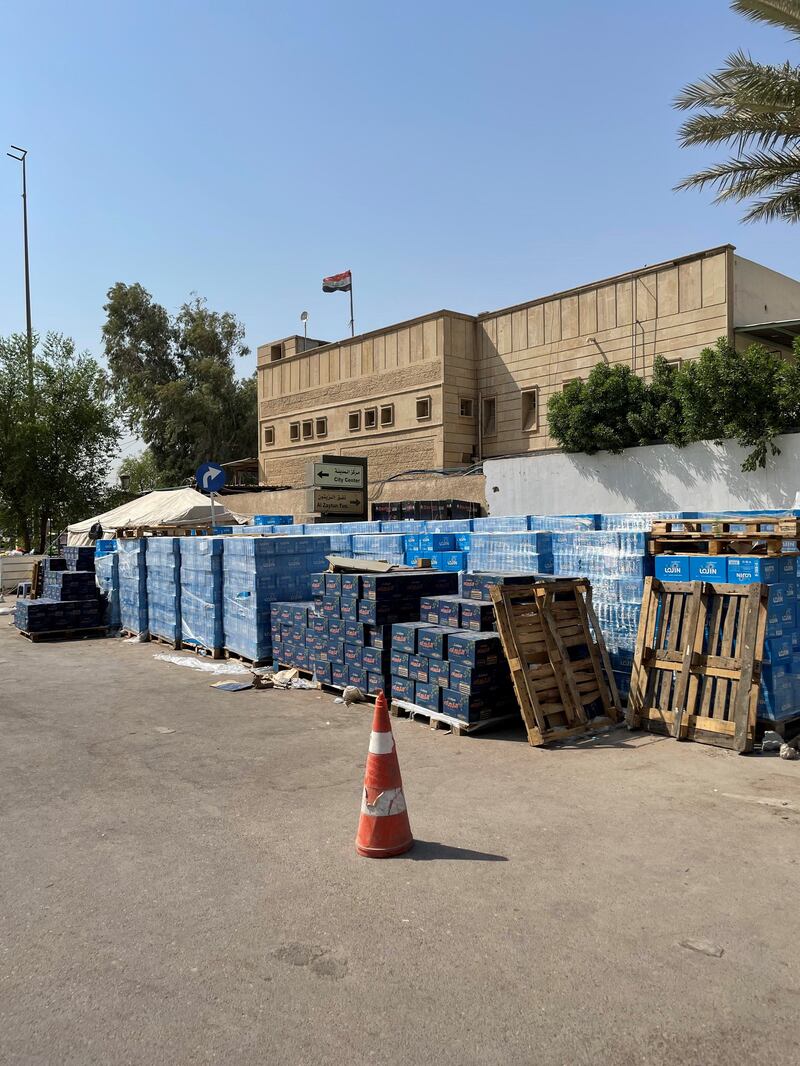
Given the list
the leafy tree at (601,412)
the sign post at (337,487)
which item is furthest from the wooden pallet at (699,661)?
the leafy tree at (601,412)

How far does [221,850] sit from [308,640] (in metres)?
5.60

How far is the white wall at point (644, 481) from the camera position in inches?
825

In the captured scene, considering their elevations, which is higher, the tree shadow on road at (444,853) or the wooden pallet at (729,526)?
the wooden pallet at (729,526)

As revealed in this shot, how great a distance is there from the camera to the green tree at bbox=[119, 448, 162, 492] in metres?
49.4

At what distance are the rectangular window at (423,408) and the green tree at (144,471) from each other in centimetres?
2035

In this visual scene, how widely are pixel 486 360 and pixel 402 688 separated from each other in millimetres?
28914

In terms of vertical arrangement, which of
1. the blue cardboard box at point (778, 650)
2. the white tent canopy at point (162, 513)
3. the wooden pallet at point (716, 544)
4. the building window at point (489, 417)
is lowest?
the blue cardboard box at point (778, 650)

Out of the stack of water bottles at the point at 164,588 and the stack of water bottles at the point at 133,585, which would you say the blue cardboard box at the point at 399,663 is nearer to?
the stack of water bottles at the point at 164,588

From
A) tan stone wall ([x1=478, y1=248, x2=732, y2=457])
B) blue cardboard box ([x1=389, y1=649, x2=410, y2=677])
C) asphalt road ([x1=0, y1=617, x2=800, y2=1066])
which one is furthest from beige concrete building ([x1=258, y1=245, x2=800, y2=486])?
asphalt road ([x1=0, y1=617, x2=800, y2=1066])

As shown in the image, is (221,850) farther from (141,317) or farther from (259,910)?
(141,317)

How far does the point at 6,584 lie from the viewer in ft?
87.0

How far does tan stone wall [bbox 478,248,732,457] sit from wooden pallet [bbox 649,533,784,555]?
68.1 feet

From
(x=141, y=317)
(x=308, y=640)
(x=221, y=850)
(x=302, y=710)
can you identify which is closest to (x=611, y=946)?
(x=221, y=850)

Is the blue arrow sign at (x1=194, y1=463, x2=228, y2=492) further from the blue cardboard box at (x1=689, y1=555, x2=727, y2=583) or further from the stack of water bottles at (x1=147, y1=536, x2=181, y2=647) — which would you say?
the blue cardboard box at (x1=689, y1=555, x2=727, y2=583)
